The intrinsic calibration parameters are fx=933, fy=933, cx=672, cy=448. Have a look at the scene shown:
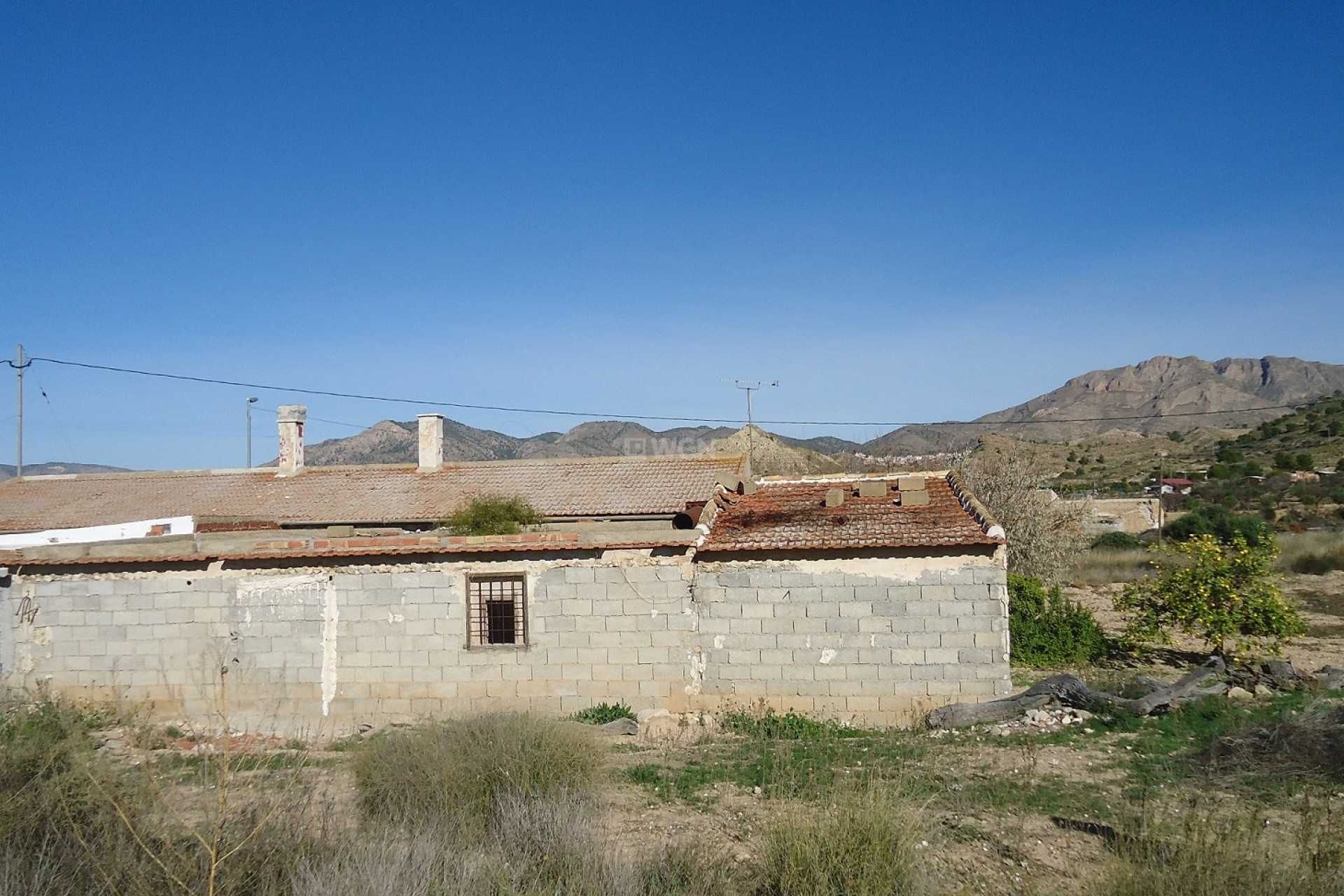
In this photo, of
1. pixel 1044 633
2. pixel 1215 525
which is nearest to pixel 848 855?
pixel 1044 633

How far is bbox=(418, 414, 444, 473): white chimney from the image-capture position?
85.4 feet

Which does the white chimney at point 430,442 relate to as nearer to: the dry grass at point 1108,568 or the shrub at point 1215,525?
the dry grass at point 1108,568

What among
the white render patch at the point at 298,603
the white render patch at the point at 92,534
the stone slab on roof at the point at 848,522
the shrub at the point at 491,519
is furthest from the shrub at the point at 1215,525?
the white render patch at the point at 92,534

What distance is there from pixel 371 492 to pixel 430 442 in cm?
222

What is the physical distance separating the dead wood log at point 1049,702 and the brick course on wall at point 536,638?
572mm

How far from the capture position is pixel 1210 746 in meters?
9.61

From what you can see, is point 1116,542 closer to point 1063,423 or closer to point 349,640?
point 349,640

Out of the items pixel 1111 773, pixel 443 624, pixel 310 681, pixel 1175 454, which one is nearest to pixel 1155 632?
pixel 1111 773

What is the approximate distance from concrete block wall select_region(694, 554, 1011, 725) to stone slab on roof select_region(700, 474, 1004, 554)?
297 millimetres

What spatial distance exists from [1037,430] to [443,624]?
127 m

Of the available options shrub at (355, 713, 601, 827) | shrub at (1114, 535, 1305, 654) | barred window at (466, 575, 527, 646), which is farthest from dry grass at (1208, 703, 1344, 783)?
barred window at (466, 575, 527, 646)

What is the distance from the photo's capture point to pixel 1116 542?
36.8 m

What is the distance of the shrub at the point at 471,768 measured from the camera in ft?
24.1

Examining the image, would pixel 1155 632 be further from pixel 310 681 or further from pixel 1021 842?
pixel 310 681
